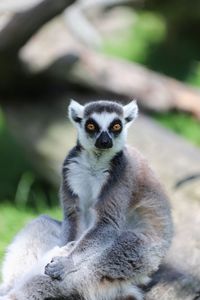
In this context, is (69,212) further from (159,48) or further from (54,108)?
(159,48)

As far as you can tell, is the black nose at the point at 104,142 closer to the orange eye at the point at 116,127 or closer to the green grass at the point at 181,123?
the orange eye at the point at 116,127

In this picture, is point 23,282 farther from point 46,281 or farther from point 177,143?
point 177,143

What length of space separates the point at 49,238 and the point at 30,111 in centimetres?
308

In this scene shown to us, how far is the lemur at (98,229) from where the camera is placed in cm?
398

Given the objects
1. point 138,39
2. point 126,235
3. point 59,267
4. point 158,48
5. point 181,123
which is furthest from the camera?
point 138,39

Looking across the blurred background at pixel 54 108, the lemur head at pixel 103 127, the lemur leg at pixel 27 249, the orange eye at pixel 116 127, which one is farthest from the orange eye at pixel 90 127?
the blurred background at pixel 54 108

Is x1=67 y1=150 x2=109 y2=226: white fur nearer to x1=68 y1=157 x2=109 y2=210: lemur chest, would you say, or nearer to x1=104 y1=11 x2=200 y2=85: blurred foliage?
x1=68 y1=157 x2=109 y2=210: lemur chest

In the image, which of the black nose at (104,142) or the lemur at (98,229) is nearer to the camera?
the lemur at (98,229)

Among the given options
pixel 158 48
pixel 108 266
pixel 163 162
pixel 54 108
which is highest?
pixel 158 48

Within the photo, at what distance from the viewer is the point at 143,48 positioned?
1034cm

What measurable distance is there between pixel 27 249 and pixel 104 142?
2.48ft

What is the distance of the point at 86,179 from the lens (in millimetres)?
4223

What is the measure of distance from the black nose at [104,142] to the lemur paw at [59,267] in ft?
2.08

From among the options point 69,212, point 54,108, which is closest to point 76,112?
point 69,212
